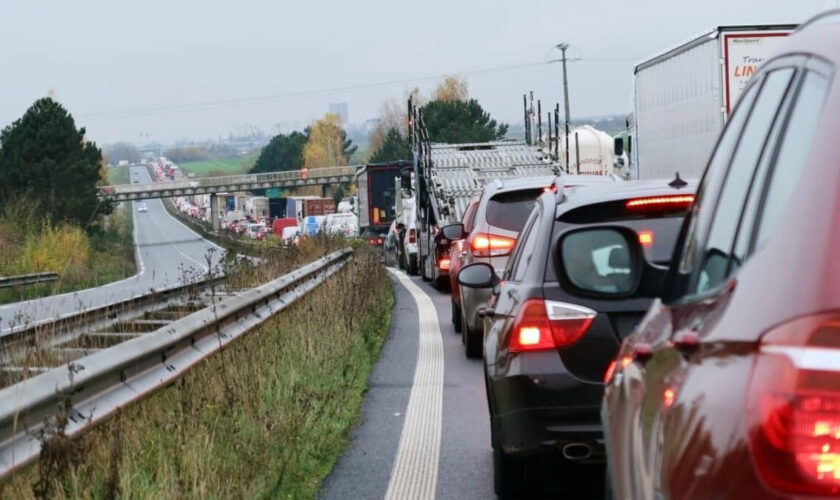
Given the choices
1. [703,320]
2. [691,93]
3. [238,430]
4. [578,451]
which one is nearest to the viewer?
[703,320]

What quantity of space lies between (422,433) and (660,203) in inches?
125

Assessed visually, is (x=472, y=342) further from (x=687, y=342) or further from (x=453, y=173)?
(x=453, y=173)

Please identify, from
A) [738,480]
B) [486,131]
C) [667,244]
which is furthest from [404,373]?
[486,131]

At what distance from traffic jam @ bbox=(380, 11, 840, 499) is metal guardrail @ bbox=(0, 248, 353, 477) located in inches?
67.6

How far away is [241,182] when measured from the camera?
162 m

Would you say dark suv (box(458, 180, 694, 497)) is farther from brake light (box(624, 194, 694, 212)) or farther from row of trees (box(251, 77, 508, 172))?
row of trees (box(251, 77, 508, 172))

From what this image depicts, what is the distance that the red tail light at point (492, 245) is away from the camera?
48.1 ft

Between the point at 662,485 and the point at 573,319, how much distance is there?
3701 millimetres

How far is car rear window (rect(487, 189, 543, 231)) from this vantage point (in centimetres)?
1470

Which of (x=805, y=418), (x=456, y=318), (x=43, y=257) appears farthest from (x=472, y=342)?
(x=43, y=257)

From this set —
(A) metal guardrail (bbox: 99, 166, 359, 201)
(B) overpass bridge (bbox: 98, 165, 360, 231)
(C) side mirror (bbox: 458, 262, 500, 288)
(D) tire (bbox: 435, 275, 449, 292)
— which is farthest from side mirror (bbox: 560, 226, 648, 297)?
(B) overpass bridge (bbox: 98, 165, 360, 231)

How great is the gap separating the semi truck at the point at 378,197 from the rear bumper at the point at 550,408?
5105cm

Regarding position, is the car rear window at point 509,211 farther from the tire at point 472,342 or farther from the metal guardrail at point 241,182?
the metal guardrail at point 241,182

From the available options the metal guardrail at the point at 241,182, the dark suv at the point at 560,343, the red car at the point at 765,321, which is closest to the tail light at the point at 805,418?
the red car at the point at 765,321
